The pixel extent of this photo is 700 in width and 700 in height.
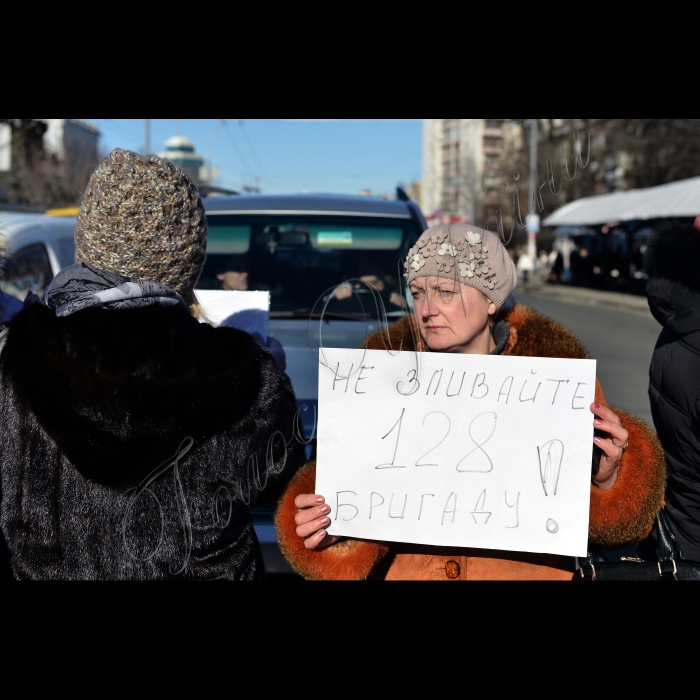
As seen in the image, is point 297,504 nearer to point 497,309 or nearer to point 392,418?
point 392,418

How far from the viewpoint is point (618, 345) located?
40.8ft

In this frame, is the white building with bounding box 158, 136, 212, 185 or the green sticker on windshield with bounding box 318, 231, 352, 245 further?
the white building with bounding box 158, 136, 212, 185

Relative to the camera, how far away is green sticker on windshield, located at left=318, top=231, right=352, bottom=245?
4445 millimetres

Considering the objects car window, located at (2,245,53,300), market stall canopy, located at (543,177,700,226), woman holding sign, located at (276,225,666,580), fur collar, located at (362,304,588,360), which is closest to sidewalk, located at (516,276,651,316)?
market stall canopy, located at (543,177,700,226)

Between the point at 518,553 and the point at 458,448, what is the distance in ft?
1.28

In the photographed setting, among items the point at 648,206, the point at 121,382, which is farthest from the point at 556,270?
the point at 121,382

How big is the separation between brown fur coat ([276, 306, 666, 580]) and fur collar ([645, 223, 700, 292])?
1.34 feet

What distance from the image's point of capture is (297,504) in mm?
1799

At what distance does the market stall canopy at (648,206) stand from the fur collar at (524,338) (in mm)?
17067

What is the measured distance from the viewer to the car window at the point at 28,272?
5.49m

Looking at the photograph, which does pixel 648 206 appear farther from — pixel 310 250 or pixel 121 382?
pixel 121 382

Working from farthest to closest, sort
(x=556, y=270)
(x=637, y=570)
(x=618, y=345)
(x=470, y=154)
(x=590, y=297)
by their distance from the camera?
(x=556, y=270)
(x=590, y=297)
(x=470, y=154)
(x=618, y=345)
(x=637, y=570)

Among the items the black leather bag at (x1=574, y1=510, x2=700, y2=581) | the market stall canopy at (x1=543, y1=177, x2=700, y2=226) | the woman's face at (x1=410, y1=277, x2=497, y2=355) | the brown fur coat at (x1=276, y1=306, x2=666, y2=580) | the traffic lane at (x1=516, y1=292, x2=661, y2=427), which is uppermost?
the market stall canopy at (x1=543, y1=177, x2=700, y2=226)

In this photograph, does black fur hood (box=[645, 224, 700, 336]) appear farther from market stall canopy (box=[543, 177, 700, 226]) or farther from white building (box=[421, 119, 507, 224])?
market stall canopy (box=[543, 177, 700, 226])
